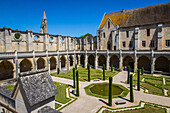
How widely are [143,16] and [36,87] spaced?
39.3 metres

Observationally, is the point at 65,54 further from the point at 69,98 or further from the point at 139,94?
the point at 139,94

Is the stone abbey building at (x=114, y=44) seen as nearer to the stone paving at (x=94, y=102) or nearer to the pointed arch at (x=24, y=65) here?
the pointed arch at (x=24, y=65)

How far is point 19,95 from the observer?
7.52m

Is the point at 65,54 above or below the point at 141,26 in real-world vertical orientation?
below

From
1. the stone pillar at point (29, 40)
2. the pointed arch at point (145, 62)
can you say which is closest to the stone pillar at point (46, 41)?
the stone pillar at point (29, 40)

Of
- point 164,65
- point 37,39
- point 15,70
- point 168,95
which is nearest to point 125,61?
point 164,65

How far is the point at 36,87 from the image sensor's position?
7.76 m

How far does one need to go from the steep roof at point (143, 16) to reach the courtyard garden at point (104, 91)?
24158mm

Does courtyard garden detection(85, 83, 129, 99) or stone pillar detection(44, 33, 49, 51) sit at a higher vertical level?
stone pillar detection(44, 33, 49, 51)

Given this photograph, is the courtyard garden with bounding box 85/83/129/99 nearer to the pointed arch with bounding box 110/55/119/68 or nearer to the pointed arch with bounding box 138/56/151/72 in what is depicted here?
the pointed arch with bounding box 138/56/151/72

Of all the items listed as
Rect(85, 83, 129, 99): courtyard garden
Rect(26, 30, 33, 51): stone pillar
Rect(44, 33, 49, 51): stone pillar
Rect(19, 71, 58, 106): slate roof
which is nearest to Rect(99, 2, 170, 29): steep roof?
Rect(85, 83, 129, 99): courtyard garden

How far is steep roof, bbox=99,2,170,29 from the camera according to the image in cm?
3340

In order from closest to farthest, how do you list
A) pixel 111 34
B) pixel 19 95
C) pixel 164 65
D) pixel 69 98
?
pixel 19 95, pixel 69 98, pixel 164 65, pixel 111 34

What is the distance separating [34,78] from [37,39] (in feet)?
102
